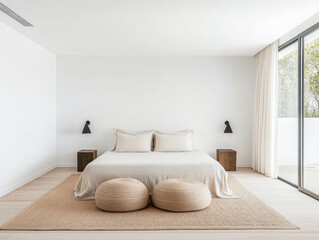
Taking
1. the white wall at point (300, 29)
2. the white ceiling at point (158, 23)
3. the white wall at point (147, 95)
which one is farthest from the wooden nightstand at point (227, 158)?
the white wall at point (300, 29)

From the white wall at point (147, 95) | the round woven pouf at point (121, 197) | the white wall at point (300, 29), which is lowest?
the round woven pouf at point (121, 197)

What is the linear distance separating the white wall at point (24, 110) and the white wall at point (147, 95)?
0.36 meters

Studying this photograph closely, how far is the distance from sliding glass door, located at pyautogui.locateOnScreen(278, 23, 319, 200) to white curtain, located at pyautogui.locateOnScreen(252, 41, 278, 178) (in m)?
0.15

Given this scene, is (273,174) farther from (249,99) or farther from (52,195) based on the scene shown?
(52,195)

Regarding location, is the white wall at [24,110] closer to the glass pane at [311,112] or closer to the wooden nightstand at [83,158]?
the wooden nightstand at [83,158]

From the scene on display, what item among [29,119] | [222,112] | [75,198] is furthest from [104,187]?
[222,112]

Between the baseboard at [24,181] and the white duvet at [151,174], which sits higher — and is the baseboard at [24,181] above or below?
below

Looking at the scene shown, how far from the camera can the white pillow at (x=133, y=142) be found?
495 centimetres

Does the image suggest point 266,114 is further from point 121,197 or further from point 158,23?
point 121,197

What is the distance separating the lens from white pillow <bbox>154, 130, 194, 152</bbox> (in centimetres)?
497

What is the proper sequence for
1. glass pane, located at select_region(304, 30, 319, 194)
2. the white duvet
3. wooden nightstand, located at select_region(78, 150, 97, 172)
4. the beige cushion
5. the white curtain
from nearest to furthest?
1. the beige cushion
2. the white duvet
3. glass pane, located at select_region(304, 30, 319, 194)
4. the white curtain
5. wooden nightstand, located at select_region(78, 150, 97, 172)

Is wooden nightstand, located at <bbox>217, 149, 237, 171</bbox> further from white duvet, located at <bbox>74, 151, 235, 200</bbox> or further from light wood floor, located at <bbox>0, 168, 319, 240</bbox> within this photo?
white duvet, located at <bbox>74, 151, 235, 200</bbox>

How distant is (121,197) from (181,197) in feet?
2.24

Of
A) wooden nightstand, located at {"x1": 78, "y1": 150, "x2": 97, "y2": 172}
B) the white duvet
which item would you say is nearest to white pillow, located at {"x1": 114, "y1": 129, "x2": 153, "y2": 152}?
wooden nightstand, located at {"x1": 78, "y1": 150, "x2": 97, "y2": 172}
